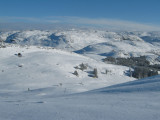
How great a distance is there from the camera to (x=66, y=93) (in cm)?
1177

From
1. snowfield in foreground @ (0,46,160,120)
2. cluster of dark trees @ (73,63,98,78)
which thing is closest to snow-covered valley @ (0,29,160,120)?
snowfield in foreground @ (0,46,160,120)

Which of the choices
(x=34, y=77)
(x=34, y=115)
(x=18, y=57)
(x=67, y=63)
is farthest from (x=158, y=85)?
(x=18, y=57)

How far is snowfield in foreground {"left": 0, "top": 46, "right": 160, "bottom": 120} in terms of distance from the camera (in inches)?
184

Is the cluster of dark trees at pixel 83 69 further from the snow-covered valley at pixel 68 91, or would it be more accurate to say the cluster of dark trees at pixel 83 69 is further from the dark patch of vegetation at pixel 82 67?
the snow-covered valley at pixel 68 91

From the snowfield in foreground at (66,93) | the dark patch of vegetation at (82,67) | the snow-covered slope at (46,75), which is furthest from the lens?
the dark patch of vegetation at (82,67)

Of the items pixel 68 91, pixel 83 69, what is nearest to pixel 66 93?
pixel 68 91

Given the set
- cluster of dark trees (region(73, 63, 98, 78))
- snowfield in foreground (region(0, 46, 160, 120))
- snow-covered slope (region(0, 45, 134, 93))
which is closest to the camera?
snowfield in foreground (region(0, 46, 160, 120))

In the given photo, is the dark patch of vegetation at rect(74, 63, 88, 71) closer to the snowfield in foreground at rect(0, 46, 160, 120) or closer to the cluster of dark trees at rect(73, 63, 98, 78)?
the cluster of dark trees at rect(73, 63, 98, 78)

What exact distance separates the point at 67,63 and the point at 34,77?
24.1 feet

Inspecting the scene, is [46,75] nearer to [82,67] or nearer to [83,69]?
[83,69]

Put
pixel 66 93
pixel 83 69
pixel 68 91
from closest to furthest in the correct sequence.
Answer: pixel 66 93, pixel 68 91, pixel 83 69

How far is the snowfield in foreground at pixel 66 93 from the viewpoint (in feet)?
15.3

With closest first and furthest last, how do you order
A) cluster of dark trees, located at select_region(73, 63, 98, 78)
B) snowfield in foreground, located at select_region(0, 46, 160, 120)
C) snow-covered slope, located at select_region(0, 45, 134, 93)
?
snowfield in foreground, located at select_region(0, 46, 160, 120)
snow-covered slope, located at select_region(0, 45, 134, 93)
cluster of dark trees, located at select_region(73, 63, 98, 78)

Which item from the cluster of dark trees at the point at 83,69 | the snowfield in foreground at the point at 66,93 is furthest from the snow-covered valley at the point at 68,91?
the cluster of dark trees at the point at 83,69
